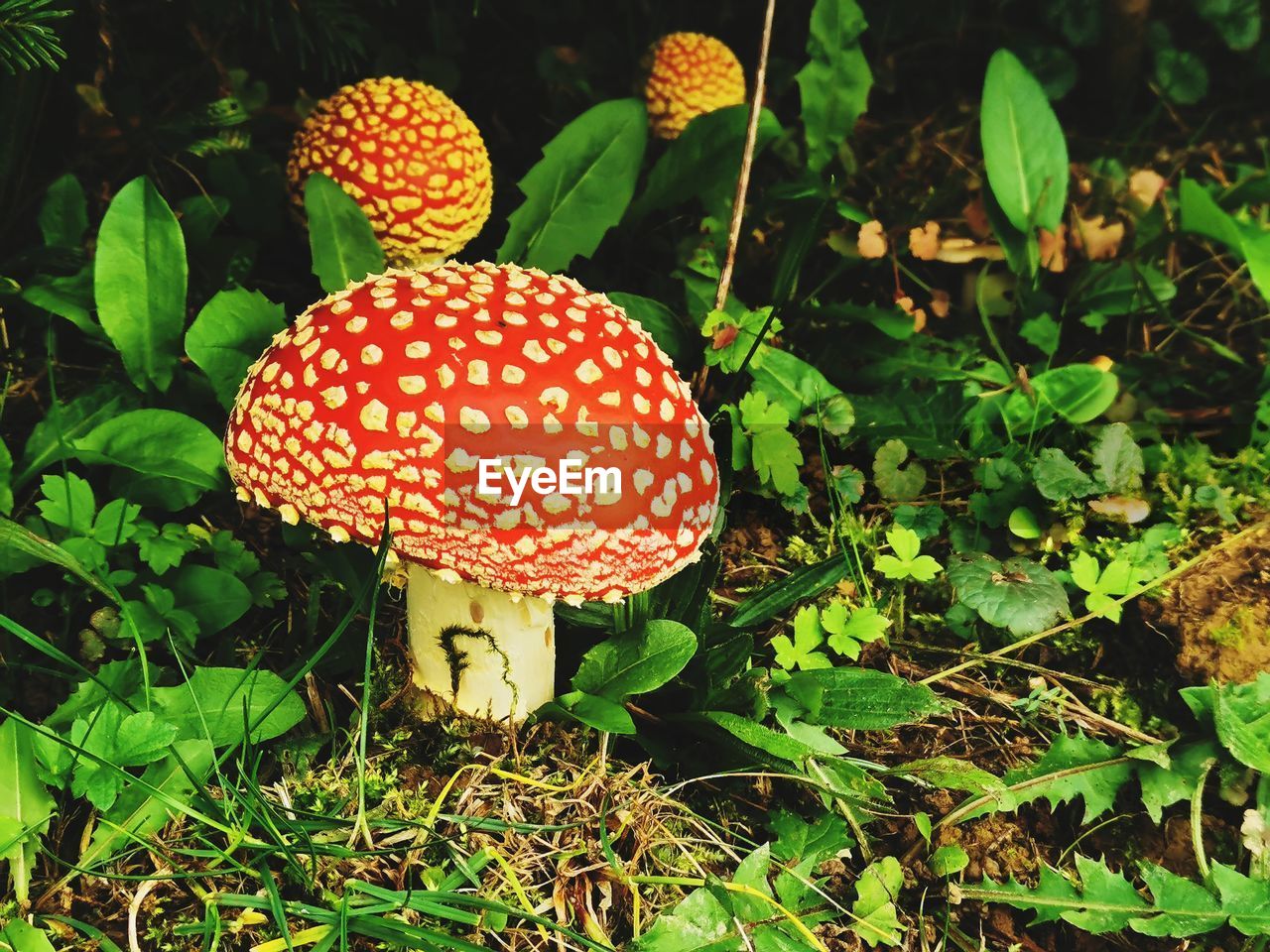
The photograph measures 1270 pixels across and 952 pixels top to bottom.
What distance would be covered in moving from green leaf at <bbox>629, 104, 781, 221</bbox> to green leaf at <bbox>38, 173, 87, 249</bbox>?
167 centimetres

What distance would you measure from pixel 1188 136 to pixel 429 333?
3.74 metres

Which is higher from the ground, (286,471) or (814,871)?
(286,471)

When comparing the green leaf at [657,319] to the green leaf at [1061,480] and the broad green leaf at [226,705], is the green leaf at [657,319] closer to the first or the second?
the green leaf at [1061,480]

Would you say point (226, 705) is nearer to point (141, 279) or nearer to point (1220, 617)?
point (141, 279)

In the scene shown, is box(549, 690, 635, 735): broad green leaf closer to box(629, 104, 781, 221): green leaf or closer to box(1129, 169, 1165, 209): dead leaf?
box(629, 104, 781, 221): green leaf

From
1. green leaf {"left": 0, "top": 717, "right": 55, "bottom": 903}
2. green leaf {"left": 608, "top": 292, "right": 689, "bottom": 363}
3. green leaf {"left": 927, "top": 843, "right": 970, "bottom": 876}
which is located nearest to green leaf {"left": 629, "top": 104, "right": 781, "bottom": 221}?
green leaf {"left": 608, "top": 292, "right": 689, "bottom": 363}

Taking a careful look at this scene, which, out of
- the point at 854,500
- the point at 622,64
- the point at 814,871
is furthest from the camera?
the point at 622,64

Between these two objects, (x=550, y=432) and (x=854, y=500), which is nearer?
(x=550, y=432)

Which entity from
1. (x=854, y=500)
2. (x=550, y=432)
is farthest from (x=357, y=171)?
(x=854, y=500)

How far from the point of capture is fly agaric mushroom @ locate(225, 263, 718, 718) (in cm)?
174

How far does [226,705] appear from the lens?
201 cm

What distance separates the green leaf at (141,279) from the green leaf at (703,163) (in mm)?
1431

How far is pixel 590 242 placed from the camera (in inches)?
117

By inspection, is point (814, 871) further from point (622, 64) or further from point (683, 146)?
point (622, 64)
